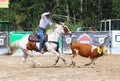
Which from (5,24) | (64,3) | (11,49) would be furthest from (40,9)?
(11,49)

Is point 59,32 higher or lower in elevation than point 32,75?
higher

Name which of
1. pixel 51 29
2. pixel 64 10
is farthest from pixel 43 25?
pixel 64 10

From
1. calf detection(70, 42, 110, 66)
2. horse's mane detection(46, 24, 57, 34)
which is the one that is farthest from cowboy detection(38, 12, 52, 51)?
calf detection(70, 42, 110, 66)

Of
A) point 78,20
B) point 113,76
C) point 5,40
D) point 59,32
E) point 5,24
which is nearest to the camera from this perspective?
point 113,76

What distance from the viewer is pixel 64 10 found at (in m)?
67.4

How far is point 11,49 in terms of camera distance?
67.8 feet

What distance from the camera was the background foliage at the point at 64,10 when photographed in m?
66.4

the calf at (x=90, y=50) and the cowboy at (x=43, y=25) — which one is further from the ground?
the cowboy at (x=43, y=25)

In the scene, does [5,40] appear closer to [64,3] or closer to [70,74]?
[70,74]

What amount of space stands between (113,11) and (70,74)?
173 feet

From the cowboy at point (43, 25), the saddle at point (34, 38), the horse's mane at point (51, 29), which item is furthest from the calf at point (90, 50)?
the saddle at point (34, 38)

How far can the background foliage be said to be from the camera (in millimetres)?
66438

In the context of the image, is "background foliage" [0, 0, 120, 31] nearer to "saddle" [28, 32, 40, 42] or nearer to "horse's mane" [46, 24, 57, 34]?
"saddle" [28, 32, 40, 42]

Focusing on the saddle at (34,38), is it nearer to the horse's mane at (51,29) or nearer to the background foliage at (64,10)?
the horse's mane at (51,29)
